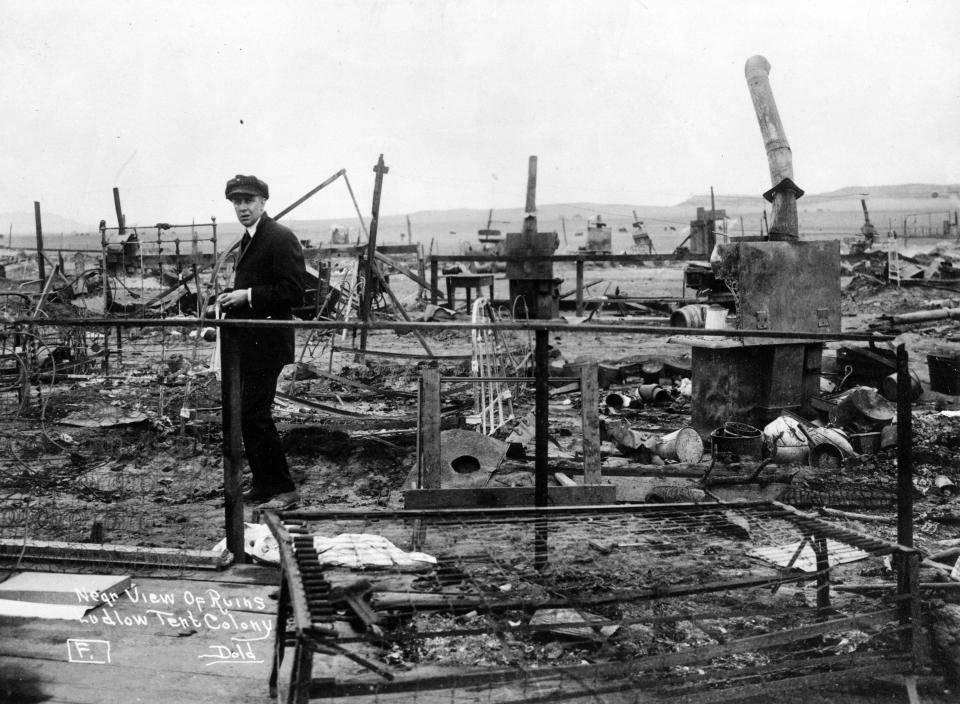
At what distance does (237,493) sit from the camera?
4402mm

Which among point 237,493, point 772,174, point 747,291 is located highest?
point 772,174

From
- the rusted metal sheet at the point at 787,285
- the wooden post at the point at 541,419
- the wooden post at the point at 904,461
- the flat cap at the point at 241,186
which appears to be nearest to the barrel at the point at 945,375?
the rusted metal sheet at the point at 787,285

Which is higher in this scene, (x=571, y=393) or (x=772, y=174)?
(x=772, y=174)

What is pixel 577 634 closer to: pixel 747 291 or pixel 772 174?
pixel 747 291

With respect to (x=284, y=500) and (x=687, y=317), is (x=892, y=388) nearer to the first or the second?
(x=687, y=317)

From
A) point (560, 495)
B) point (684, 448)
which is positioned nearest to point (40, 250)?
point (684, 448)

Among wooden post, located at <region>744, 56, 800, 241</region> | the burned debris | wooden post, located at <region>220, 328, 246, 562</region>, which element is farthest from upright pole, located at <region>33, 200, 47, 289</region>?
wooden post, located at <region>220, 328, 246, 562</region>

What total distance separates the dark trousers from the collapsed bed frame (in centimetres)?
132

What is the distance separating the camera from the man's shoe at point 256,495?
6.42 metres

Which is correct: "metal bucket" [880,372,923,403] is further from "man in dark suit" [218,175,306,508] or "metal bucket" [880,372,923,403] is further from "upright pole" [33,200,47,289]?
"upright pole" [33,200,47,289]

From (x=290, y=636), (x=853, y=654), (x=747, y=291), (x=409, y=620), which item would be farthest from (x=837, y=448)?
(x=290, y=636)

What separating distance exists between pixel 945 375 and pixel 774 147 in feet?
12.2

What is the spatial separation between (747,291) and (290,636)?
7579 millimetres

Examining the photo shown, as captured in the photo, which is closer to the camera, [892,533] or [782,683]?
[782,683]
